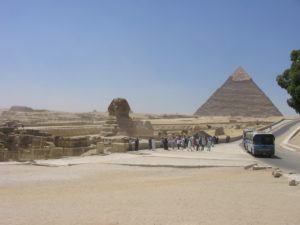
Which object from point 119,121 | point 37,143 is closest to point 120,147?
point 37,143

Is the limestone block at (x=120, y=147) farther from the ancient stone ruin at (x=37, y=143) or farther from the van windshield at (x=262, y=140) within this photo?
the van windshield at (x=262, y=140)

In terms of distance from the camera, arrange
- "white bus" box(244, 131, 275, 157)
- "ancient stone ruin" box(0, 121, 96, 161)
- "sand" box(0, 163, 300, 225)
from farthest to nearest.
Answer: "white bus" box(244, 131, 275, 157) < "ancient stone ruin" box(0, 121, 96, 161) < "sand" box(0, 163, 300, 225)

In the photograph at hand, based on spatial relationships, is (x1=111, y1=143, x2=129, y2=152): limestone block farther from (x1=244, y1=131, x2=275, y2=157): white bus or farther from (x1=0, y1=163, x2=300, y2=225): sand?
(x1=0, y1=163, x2=300, y2=225): sand

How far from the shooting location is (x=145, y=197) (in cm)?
1051

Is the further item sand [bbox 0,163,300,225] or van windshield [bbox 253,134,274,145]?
van windshield [bbox 253,134,274,145]

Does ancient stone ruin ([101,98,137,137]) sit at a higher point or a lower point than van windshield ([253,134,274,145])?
higher

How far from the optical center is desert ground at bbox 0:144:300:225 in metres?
8.21

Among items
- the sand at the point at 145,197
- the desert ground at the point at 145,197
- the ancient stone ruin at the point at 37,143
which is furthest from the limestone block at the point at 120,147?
the sand at the point at 145,197

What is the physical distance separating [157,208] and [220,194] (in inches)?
91.4

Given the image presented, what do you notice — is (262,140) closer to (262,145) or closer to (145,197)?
(262,145)

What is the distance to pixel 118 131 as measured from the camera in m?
32.9

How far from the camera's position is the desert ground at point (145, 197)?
26.9ft

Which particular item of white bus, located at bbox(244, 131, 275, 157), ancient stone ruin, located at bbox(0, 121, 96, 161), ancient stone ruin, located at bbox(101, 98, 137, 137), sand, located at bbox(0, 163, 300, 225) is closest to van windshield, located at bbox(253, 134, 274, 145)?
white bus, located at bbox(244, 131, 275, 157)

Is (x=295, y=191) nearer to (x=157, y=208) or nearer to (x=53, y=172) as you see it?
(x=157, y=208)
